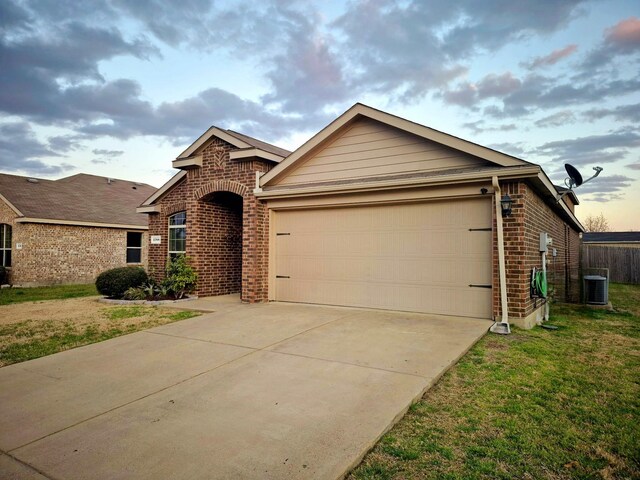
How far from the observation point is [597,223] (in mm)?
55125

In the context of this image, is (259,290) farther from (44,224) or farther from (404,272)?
(44,224)

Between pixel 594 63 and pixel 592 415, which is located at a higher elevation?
pixel 594 63

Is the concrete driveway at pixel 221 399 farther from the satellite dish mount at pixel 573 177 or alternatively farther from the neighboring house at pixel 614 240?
the neighboring house at pixel 614 240

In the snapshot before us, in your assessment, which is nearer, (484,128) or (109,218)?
(484,128)

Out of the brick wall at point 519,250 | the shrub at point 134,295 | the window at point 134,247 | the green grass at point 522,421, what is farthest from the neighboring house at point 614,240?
the window at point 134,247

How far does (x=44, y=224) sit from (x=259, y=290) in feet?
45.5

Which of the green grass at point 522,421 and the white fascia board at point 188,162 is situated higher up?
the white fascia board at point 188,162

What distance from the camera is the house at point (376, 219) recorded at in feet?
22.5

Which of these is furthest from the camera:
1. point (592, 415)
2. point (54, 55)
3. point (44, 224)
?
point (44, 224)

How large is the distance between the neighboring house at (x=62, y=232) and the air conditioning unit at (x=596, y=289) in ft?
65.7

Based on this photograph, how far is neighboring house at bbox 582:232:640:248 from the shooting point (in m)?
29.3

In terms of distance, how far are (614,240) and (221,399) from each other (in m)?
36.1

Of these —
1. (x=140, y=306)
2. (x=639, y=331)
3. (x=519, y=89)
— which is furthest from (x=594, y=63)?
(x=140, y=306)

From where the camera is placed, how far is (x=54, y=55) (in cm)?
1158
